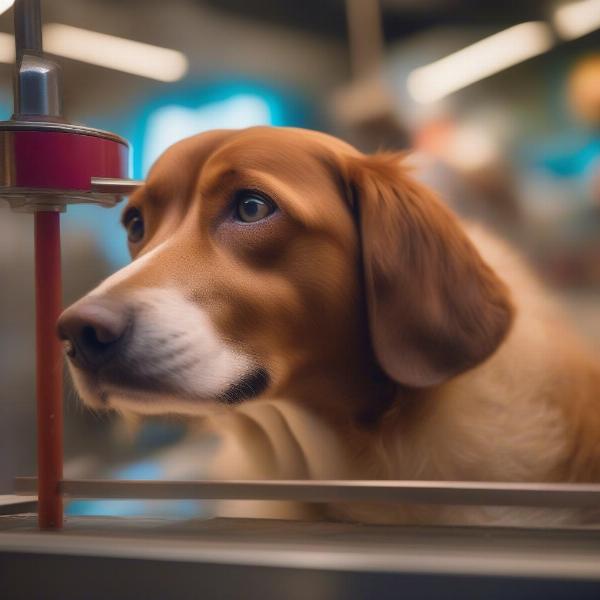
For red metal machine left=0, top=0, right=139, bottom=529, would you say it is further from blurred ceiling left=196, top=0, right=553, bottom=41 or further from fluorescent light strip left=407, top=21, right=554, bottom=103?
fluorescent light strip left=407, top=21, right=554, bottom=103

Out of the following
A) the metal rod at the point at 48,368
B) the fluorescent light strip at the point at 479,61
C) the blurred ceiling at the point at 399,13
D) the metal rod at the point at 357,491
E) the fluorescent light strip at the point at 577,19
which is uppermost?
the blurred ceiling at the point at 399,13

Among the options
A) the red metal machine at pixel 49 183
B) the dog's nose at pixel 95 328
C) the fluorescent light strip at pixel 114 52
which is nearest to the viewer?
the dog's nose at pixel 95 328

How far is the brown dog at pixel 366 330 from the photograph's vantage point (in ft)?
2.52

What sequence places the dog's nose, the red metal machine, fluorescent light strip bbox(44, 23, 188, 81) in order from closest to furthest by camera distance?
the dog's nose → the red metal machine → fluorescent light strip bbox(44, 23, 188, 81)

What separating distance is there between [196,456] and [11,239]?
0.40 m

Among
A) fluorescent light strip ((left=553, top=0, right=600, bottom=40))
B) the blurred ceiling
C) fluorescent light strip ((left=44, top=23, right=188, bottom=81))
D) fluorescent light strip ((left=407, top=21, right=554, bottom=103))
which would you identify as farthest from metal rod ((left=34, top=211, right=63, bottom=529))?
A: fluorescent light strip ((left=553, top=0, right=600, bottom=40))

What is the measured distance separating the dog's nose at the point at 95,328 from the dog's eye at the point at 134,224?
0.63 ft

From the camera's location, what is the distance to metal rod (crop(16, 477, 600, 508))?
2.37 ft

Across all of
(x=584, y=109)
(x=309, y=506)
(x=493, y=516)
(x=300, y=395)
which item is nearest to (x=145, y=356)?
(x=300, y=395)

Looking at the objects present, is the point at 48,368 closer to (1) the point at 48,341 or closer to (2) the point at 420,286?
(1) the point at 48,341

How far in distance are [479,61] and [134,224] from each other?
47 cm

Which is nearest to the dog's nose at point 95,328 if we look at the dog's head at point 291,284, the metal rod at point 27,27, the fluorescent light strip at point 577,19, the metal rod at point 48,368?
the dog's head at point 291,284

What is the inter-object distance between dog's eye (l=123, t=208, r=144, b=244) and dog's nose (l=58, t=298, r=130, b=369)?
193 millimetres

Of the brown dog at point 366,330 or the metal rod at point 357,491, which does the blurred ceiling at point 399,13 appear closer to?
the brown dog at point 366,330
